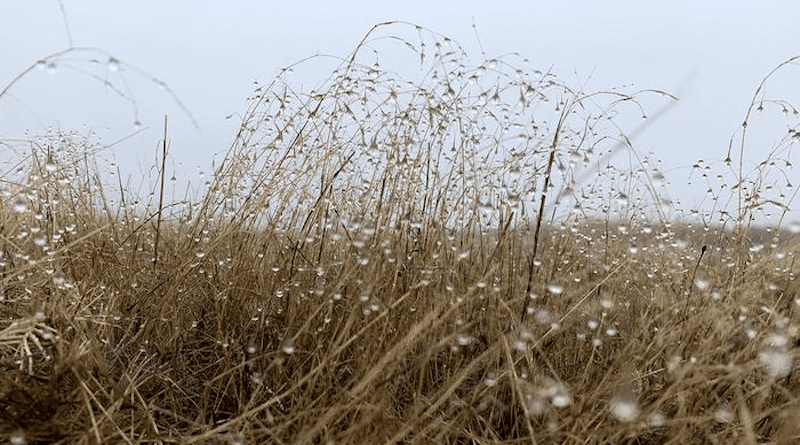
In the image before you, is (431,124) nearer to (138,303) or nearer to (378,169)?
(378,169)

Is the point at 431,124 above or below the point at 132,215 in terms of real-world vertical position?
above

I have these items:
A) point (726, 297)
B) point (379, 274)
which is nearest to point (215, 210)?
point (379, 274)

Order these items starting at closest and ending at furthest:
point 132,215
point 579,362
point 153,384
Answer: point 153,384, point 579,362, point 132,215

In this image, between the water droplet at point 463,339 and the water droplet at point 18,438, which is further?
the water droplet at point 463,339

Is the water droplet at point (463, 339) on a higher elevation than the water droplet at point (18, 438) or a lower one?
higher

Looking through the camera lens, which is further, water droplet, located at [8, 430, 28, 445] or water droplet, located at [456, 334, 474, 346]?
water droplet, located at [456, 334, 474, 346]

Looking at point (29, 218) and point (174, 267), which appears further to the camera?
point (29, 218)

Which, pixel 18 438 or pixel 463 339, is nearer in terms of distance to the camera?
pixel 18 438

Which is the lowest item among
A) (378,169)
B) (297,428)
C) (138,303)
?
(297,428)

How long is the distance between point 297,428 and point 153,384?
1.78 ft

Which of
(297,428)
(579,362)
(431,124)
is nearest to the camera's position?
(297,428)

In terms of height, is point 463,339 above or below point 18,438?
above

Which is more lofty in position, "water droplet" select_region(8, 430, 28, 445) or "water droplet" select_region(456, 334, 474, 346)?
"water droplet" select_region(456, 334, 474, 346)

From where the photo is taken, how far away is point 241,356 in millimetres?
1987
